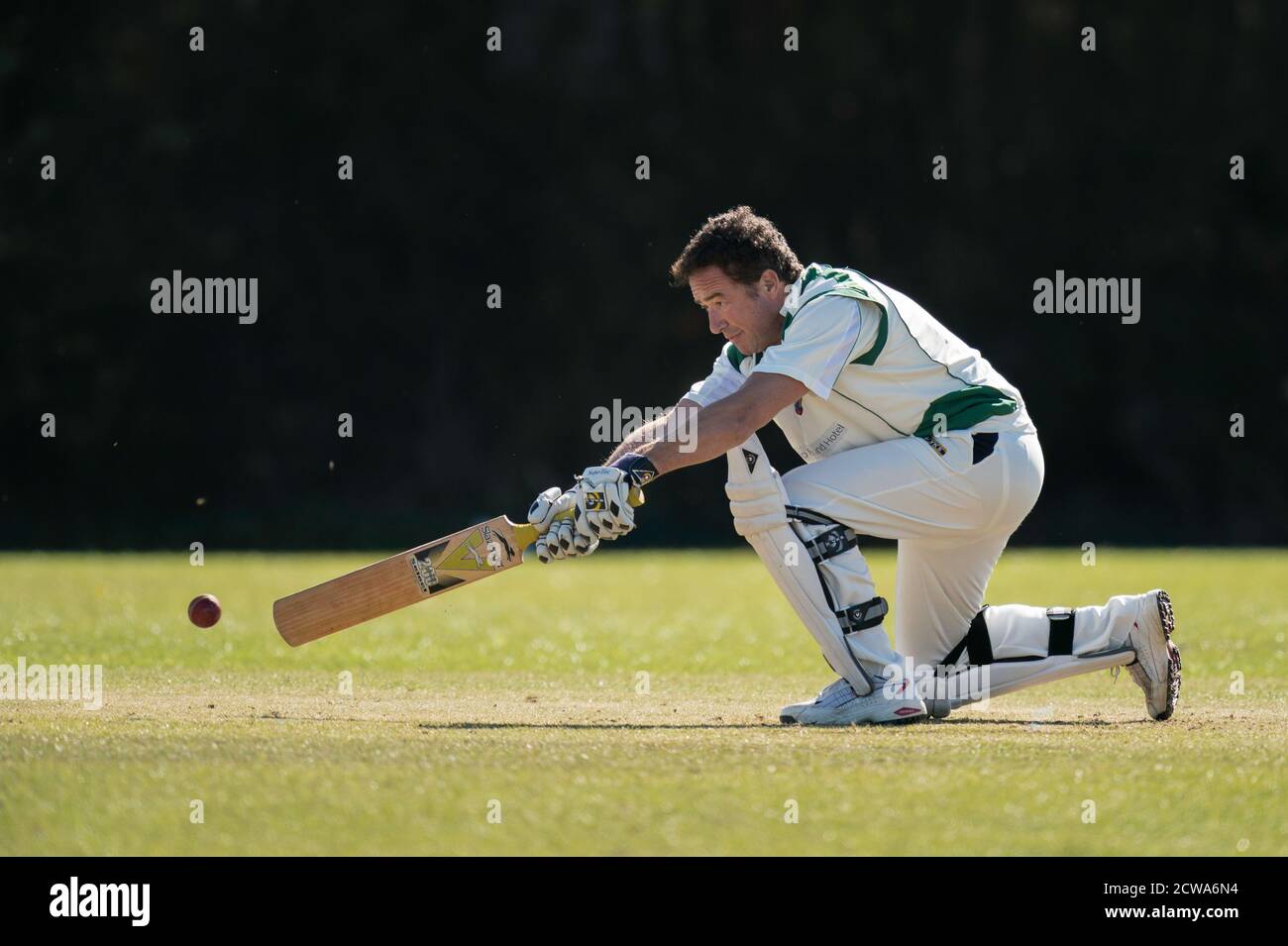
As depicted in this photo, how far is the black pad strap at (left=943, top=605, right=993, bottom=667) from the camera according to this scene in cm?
594

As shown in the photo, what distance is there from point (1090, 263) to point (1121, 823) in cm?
1857

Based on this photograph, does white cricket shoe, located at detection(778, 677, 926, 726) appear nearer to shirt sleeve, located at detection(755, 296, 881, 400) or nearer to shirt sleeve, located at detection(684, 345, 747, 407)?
shirt sleeve, located at detection(755, 296, 881, 400)

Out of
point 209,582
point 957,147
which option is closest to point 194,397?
point 209,582

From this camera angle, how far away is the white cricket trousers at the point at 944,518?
223 inches

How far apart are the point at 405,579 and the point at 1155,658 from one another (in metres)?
2.54

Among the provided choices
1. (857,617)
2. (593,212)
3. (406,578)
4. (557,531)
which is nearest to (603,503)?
(557,531)

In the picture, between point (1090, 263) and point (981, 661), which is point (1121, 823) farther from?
point (1090, 263)

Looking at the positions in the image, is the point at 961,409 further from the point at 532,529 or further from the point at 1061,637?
the point at 532,529

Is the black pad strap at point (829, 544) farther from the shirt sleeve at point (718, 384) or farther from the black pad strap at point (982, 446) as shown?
the shirt sleeve at point (718, 384)

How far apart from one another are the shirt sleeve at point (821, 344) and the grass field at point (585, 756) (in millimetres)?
1149

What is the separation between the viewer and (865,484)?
5652mm

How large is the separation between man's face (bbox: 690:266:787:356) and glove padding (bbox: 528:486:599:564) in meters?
0.84

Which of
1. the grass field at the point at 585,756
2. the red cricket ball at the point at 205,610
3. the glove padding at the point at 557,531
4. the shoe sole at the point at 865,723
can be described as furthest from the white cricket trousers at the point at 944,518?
the red cricket ball at the point at 205,610

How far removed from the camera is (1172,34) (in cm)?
2214
